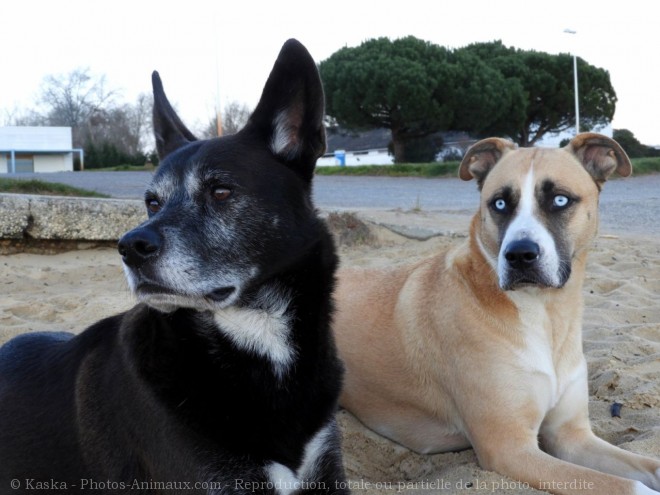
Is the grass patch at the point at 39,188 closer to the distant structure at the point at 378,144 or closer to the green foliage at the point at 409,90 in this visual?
the distant structure at the point at 378,144

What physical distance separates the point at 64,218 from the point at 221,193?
217 inches

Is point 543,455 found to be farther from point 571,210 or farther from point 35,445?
point 35,445

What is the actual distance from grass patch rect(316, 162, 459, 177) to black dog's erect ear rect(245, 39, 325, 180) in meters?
22.5

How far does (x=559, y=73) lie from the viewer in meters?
41.9

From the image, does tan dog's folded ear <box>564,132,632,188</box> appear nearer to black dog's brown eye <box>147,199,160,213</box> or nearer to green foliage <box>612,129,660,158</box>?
black dog's brown eye <box>147,199,160,213</box>

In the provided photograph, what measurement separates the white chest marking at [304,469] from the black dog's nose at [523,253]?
119 centimetres

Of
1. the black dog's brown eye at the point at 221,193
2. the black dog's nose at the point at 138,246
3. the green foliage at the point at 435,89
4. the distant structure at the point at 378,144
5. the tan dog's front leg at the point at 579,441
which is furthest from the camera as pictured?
the distant structure at the point at 378,144

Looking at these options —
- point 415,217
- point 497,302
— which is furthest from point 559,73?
point 497,302

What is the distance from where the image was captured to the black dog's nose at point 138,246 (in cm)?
246

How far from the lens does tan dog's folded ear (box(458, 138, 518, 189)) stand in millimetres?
4125

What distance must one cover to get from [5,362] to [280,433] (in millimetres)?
1352

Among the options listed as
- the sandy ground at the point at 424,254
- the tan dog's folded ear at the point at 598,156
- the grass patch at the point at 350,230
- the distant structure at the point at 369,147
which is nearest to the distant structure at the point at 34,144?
the distant structure at the point at 369,147

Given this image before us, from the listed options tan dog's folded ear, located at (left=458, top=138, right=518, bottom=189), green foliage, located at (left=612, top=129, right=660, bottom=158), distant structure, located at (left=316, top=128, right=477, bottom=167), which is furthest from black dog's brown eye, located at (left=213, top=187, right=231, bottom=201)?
green foliage, located at (left=612, top=129, right=660, bottom=158)

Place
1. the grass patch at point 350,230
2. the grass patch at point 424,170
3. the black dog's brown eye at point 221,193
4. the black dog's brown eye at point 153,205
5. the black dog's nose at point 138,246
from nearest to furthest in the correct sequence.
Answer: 1. the black dog's nose at point 138,246
2. the black dog's brown eye at point 221,193
3. the black dog's brown eye at point 153,205
4. the grass patch at point 350,230
5. the grass patch at point 424,170
